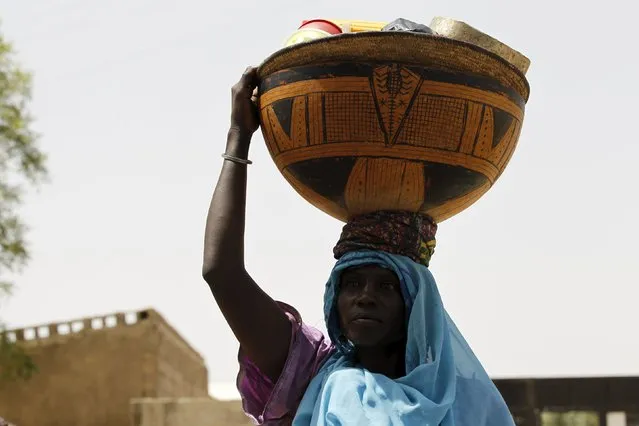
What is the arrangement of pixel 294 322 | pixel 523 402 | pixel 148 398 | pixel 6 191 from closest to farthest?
pixel 294 322
pixel 523 402
pixel 148 398
pixel 6 191

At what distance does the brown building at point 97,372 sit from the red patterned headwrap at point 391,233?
585 inches

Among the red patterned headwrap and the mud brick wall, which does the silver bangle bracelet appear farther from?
the mud brick wall

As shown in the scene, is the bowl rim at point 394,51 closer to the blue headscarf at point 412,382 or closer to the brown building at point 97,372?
the blue headscarf at point 412,382

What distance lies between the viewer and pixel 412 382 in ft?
11.9

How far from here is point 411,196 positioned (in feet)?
11.8

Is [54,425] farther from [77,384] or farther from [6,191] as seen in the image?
[6,191]

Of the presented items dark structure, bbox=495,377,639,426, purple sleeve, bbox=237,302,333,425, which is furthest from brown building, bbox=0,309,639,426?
purple sleeve, bbox=237,302,333,425

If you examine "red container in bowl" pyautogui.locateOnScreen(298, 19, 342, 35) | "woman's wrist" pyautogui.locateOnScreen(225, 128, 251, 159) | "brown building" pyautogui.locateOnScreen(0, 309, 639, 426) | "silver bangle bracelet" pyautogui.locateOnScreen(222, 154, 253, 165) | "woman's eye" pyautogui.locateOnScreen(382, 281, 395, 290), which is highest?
"red container in bowl" pyautogui.locateOnScreen(298, 19, 342, 35)

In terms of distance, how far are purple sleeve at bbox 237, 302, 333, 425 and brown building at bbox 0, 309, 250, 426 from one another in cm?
1466

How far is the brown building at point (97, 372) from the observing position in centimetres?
1920

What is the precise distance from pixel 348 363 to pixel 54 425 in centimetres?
1698

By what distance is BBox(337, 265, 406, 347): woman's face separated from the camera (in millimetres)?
3652

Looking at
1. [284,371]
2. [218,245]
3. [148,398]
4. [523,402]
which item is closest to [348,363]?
[284,371]

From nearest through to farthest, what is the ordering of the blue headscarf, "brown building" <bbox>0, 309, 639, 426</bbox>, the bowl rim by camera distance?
the bowl rim, the blue headscarf, "brown building" <bbox>0, 309, 639, 426</bbox>
